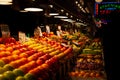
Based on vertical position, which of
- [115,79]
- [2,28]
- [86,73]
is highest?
[2,28]

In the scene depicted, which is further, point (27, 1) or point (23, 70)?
point (27, 1)

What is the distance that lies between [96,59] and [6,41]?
330 centimetres

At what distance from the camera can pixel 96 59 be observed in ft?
26.7

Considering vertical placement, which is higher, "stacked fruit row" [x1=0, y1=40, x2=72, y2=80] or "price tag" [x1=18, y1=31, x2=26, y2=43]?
"price tag" [x1=18, y1=31, x2=26, y2=43]

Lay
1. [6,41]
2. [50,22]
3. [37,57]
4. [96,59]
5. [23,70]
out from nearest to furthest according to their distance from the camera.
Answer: [23,70]
[37,57]
[6,41]
[96,59]
[50,22]

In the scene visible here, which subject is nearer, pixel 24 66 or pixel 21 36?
pixel 24 66

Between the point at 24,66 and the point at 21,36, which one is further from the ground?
the point at 21,36

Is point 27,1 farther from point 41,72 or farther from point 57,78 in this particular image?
point 57,78

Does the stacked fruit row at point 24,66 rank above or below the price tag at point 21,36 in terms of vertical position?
below

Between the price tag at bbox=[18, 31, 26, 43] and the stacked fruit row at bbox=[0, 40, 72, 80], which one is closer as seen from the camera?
the stacked fruit row at bbox=[0, 40, 72, 80]

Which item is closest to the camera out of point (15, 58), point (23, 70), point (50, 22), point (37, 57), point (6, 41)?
point (23, 70)

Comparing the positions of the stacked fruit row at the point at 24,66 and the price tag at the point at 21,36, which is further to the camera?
the price tag at the point at 21,36

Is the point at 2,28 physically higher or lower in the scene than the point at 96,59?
higher

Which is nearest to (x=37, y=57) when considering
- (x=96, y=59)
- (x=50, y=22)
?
(x=96, y=59)
